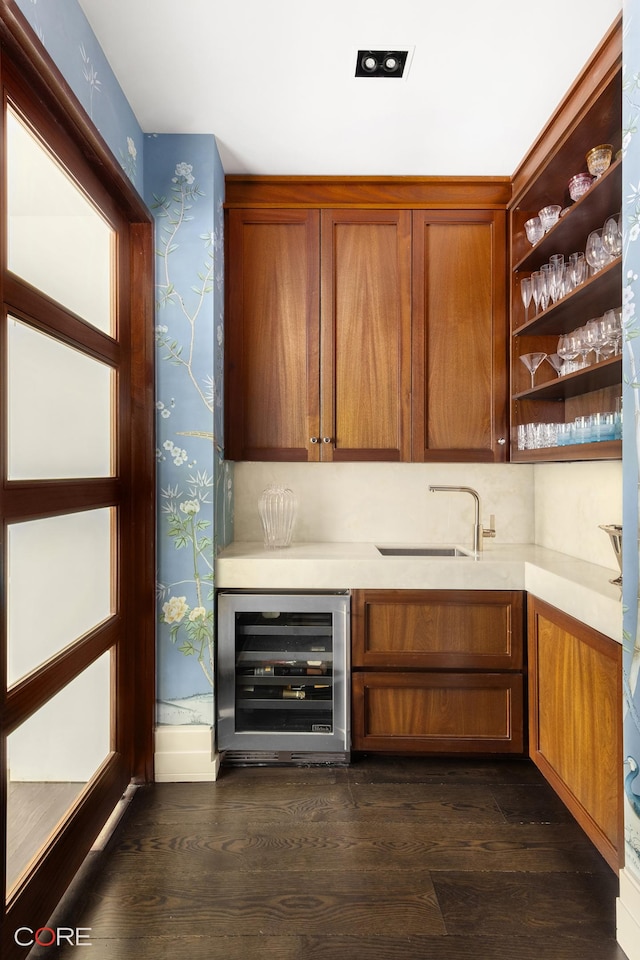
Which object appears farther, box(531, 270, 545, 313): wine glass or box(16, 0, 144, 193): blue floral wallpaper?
box(531, 270, 545, 313): wine glass

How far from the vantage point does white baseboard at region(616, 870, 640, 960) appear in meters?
1.47

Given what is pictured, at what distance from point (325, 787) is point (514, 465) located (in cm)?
179

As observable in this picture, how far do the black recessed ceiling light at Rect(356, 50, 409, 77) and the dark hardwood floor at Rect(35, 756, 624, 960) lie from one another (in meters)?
Answer: 2.59

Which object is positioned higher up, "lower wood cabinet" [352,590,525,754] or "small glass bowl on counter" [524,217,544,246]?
"small glass bowl on counter" [524,217,544,246]

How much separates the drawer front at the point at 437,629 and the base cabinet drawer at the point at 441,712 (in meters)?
0.06

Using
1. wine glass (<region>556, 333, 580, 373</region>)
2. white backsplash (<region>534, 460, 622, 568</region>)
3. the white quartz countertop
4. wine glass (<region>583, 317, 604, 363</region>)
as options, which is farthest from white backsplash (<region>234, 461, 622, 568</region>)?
wine glass (<region>583, 317, 604, 363</region>)

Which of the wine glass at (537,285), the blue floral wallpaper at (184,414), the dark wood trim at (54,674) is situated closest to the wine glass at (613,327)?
the wine glass at (537,285)

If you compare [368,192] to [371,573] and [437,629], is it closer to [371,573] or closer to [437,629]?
[371,573]

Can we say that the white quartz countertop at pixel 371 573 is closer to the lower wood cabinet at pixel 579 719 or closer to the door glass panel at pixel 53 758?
the lower wood cabinet at pixel 579 719

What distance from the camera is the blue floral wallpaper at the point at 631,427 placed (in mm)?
1496

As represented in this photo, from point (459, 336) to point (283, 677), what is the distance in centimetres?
173

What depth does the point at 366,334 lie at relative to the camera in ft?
8.93

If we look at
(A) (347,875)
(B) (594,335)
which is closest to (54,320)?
(B) (594,335)

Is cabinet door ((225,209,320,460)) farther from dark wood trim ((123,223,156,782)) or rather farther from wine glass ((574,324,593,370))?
wine glass ((574,324,593,370))
